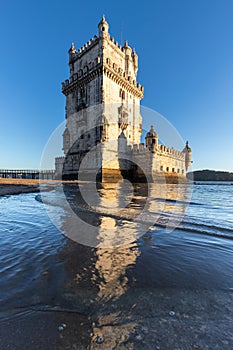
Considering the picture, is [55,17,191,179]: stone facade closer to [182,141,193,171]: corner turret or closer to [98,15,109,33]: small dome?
[98,15,109,33]: small dome

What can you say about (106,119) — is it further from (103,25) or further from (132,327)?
(132,327)

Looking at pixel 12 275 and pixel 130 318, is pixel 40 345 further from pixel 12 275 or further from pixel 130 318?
pixel 12 275

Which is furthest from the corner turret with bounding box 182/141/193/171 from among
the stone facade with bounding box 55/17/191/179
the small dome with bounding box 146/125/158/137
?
the small dome with bounding box 146/125/158/137

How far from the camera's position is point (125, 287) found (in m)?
2.03

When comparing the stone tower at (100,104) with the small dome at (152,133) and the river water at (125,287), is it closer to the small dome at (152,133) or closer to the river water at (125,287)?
the small dome at (152,133)

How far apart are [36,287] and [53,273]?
33cm

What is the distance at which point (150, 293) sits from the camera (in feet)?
6.29

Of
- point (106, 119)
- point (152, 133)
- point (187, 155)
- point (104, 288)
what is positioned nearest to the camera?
point (104, 288)

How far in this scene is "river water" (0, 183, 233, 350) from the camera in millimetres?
1356

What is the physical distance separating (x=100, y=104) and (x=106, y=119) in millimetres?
2741

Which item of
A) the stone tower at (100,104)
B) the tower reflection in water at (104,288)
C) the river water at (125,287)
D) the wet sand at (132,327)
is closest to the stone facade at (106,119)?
the stone tower at (100,104)

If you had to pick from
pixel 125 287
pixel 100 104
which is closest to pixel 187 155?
pixel 100 104

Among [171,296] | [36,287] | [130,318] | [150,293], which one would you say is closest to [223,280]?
[171,296]

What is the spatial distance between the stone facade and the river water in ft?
74.6
